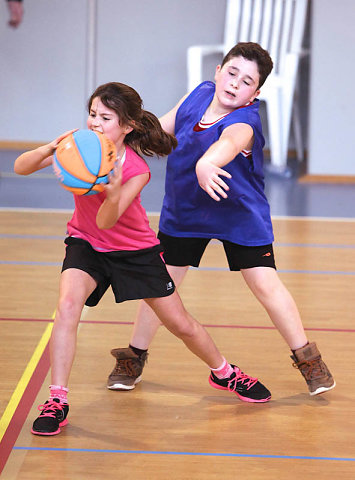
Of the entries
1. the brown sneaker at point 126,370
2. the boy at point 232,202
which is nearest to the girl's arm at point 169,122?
the boy at point 232,202

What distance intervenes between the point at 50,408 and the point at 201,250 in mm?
778

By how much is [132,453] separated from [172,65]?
7.09 m

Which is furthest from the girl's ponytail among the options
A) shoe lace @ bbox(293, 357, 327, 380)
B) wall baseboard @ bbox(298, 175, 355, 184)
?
wall baseboard @ bbox(298, 175, 355, 184)

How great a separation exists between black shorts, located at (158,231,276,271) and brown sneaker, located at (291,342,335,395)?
311 mm

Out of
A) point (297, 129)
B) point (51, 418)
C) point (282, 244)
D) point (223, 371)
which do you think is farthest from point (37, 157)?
point (297, 129)

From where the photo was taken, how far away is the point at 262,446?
98.3 inches

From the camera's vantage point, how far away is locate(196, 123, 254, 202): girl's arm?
2.41 metres

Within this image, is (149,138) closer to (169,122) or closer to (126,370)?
(169,122)

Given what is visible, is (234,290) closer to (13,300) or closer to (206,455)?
(13,300)

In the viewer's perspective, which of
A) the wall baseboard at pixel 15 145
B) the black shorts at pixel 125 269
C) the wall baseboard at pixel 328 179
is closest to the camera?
the black shorts at pixel 125 269

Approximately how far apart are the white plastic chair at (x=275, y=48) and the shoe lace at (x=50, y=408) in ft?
18.6

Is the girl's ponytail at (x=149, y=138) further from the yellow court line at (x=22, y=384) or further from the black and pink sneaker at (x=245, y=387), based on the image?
the yellow court line at (x=22, y=384)

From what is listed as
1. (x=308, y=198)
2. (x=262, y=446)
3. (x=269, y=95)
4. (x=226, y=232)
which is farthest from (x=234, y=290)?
(x=269, y=95)

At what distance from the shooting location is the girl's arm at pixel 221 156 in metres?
2.41
